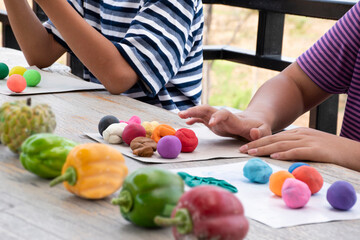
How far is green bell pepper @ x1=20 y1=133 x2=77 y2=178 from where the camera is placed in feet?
2.13

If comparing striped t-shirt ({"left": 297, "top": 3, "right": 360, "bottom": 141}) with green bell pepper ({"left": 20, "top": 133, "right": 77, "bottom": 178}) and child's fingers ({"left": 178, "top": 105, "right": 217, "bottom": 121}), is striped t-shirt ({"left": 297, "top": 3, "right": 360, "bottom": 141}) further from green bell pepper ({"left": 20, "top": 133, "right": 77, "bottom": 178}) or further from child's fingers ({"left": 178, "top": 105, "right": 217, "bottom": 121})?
green bell pepper ({"left": 20, "top": 133, "right": 77, "bottom": 178})

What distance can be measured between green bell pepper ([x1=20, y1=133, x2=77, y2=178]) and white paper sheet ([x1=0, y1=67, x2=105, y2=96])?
645 mm

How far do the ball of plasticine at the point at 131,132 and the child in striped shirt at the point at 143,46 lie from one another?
0.47 m

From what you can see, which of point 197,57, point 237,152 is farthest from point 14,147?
point 197,57

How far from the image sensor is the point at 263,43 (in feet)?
6.69

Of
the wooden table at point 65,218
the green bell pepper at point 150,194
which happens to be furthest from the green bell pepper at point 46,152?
the green bell pepper at point 150,194

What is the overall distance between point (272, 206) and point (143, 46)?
0.80m

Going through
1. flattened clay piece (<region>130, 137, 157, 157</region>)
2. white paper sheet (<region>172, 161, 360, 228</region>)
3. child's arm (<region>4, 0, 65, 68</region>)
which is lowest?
white paper sheet (<region>172, 161, 360, 228</region>)

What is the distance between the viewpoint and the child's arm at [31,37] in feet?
5.48

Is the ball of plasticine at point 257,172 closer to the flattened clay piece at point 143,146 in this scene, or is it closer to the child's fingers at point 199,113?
the flattened clay piece at point 143,146

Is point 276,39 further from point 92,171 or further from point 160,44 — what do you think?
point 92,171

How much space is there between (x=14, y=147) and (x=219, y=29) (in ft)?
21.2

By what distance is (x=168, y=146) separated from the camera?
0.85m

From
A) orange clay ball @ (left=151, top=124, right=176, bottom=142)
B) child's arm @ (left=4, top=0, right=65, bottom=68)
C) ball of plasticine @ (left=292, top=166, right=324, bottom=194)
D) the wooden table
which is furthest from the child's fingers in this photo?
child's arm @ (left=4, top=0, right=65, bottom=68)
